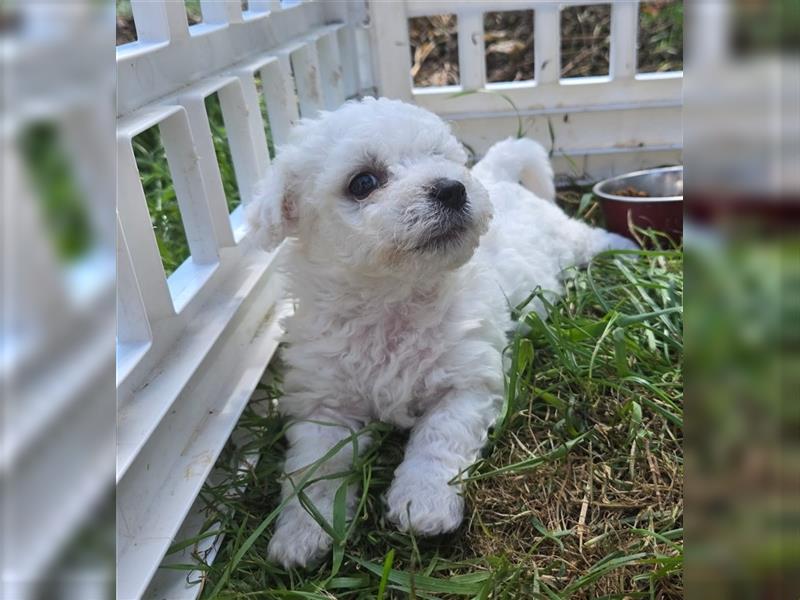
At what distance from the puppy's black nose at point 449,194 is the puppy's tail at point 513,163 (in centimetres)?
101

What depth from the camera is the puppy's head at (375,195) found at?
1.71m

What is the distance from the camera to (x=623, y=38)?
10.9ft

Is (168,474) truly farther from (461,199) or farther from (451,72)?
(451,72)

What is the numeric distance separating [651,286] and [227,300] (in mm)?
1267

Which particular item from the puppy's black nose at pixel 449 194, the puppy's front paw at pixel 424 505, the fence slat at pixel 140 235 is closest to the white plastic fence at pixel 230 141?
the fence slat at pixel 140 235

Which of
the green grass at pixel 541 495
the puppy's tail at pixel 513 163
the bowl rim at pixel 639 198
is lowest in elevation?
the green grass at pixel 541 495

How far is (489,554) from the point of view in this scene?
1.56m

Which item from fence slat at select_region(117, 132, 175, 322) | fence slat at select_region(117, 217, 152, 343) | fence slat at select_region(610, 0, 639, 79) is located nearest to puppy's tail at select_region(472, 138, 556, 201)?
fence slat at select_region(610, 0, 639, 79)

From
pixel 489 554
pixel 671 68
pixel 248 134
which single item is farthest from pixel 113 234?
pixel 671 68

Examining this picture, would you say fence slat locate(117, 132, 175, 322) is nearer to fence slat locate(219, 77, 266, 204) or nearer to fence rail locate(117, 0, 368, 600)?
fence rail locate(117, 0, 368, 600)

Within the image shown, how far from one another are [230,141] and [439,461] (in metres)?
1.26

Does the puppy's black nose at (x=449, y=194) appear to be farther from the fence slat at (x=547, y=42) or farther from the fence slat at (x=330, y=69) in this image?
the fence slat at (x=547, y=42)

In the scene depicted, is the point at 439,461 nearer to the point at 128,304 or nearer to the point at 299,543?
the point at 299,543

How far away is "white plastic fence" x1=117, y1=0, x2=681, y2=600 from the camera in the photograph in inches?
62.7
